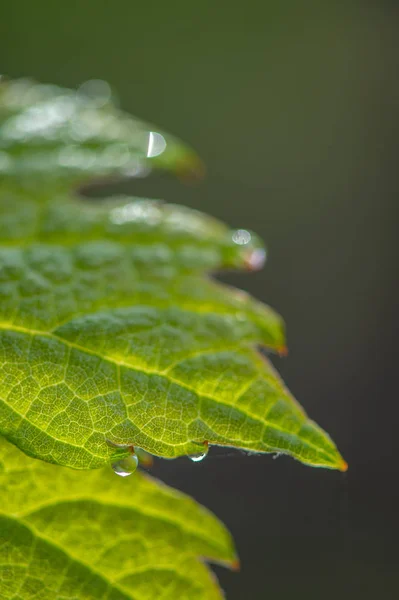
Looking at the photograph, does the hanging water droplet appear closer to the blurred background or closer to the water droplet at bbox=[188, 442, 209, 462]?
the water droplet at bbox=[188, 442, 209, 462]

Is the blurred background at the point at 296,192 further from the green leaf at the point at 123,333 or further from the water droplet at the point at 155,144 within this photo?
the green leaf at the point at 123,333

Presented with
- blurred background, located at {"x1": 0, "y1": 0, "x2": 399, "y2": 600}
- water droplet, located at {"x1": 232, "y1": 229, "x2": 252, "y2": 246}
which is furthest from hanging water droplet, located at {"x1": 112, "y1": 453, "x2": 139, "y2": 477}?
blurred background, located at {"x1": 0, "y1": 0, "x2": 399, "y2": 600}

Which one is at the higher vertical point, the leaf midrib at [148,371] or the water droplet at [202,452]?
the leaf midrib at [148,371]

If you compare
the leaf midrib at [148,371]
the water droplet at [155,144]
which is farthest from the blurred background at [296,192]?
the leaf midrib at [148,371]

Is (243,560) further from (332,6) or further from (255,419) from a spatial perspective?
(332,6)

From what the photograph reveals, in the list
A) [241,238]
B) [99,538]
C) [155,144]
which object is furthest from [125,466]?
[155,144]

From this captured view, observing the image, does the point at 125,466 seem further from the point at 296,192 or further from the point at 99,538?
the point at 296,192

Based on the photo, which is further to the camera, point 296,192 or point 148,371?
point 296,192
